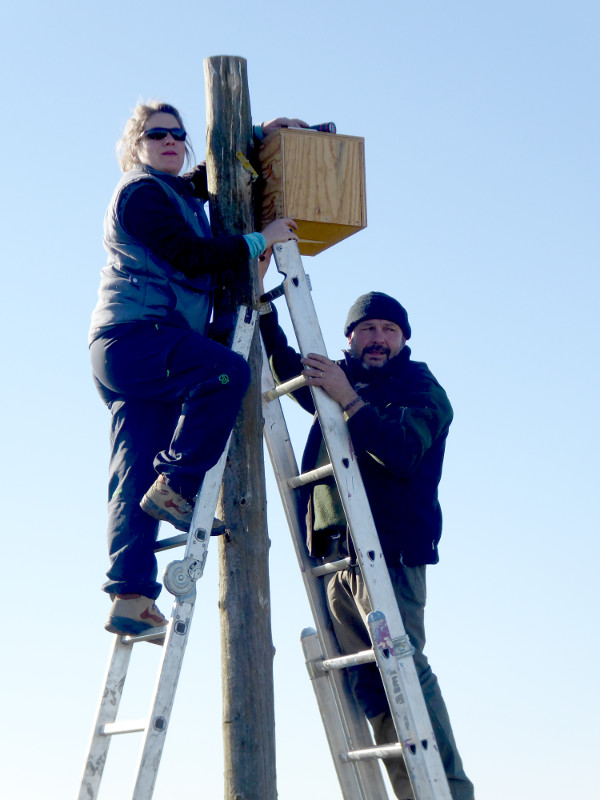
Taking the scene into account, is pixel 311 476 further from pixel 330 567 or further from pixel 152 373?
pixel 152 373

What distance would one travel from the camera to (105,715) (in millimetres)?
5066

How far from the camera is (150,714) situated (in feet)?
14.8

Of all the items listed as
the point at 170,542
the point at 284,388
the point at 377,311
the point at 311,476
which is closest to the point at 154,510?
the point at 170,542

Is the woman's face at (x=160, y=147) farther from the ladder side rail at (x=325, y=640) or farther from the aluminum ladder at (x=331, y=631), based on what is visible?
the ladder side rail at (x=325, y=640)

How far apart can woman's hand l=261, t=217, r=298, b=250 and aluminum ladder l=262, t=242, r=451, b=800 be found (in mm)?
86

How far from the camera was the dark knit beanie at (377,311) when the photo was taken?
20.4 feet

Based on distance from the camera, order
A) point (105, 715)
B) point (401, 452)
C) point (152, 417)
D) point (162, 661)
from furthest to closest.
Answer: point (401, 452) → point (152, 417) → point (105, 715) → point (162, 661)

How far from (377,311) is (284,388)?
0.74 m

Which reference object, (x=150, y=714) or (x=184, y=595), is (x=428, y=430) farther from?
(x=150, y=714)

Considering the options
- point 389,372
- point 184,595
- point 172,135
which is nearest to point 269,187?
point 172,135

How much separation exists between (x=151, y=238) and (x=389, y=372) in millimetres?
1612

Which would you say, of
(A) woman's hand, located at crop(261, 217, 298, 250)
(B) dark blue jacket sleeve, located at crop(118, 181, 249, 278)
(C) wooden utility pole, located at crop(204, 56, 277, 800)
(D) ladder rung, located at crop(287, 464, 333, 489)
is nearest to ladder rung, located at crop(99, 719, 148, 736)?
(C) wooden utility pole, located at crop(204, 56, 277, 800)

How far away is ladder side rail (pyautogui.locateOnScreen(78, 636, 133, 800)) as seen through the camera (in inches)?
196

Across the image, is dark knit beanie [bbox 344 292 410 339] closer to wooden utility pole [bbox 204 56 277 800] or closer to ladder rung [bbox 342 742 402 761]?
wooden utility pole [bbox 204 56 277 800]
